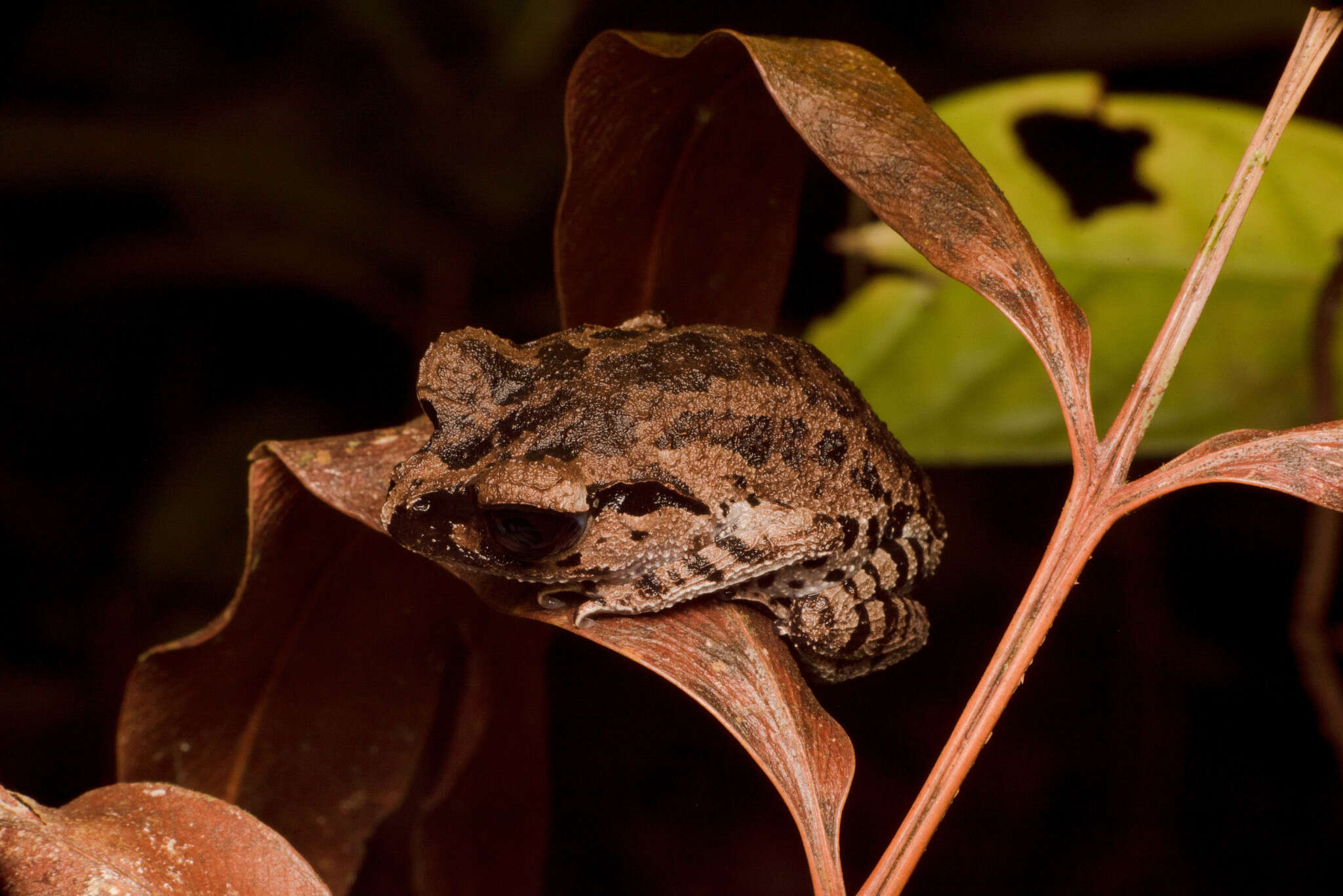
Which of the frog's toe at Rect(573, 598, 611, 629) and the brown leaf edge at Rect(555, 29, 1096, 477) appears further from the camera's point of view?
the frog's toe at Rect(573, 598, 611, 629)

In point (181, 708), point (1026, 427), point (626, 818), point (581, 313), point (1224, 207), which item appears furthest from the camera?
point (626, 818)

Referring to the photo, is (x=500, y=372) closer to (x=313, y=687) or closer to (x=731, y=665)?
(x=313, y=687)

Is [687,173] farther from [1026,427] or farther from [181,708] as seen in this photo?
[181,708]

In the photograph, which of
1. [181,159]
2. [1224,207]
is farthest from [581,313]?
[181,159]

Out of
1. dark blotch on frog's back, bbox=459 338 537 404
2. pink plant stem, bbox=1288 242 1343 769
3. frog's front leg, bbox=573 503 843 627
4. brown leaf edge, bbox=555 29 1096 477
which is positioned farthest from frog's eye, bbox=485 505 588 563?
pink plant stem, bbox=1288 242 1343 769

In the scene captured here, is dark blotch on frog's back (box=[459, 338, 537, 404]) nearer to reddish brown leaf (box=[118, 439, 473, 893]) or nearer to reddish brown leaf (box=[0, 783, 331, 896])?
reddish brown leaf (box=[118, 439, 473, 893])

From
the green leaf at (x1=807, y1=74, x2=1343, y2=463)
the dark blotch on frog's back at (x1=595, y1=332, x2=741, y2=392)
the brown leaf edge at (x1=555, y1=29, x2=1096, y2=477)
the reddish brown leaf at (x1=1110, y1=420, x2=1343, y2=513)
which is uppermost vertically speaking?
the green leaf at (x1=807, y1=74, x2=1343, y2=463)

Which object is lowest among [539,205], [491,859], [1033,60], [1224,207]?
[491,859]
